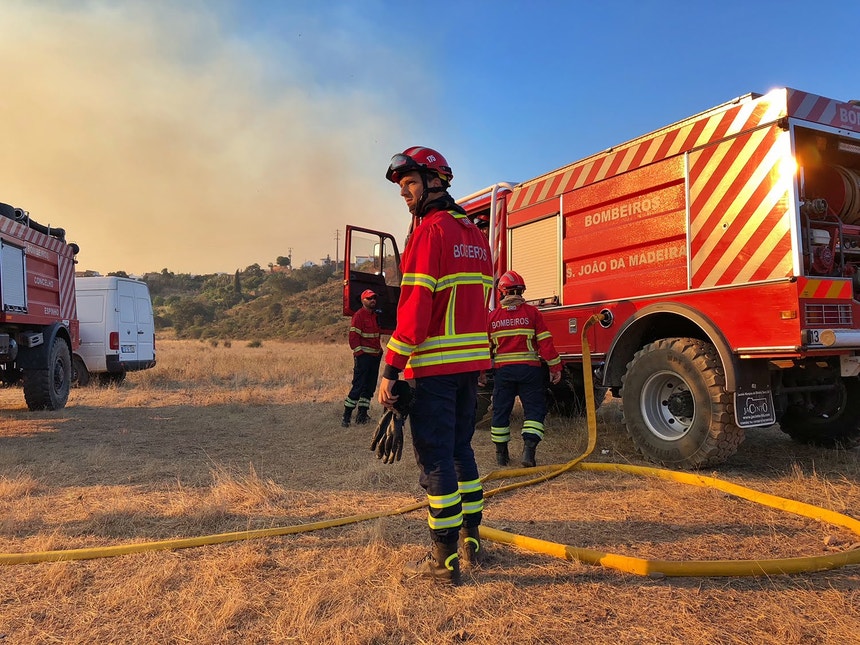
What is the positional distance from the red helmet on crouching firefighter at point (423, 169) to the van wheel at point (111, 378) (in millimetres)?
11367

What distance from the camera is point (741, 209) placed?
4574 millimetres

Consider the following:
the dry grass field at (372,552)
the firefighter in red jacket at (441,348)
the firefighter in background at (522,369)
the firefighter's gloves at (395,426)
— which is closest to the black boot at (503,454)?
the firefighter in background at (522,369)

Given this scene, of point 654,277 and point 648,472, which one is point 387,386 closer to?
point 648,472

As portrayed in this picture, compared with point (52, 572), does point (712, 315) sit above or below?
above

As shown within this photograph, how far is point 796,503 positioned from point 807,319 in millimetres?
1298

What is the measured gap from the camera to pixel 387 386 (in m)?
2.72

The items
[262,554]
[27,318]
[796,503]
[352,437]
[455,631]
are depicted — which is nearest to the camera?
[455,631]

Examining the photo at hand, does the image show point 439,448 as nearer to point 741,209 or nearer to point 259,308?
point 741,209

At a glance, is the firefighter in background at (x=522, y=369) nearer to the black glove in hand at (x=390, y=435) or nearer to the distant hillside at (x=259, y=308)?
the black glove in hand at (x=390, y=435)

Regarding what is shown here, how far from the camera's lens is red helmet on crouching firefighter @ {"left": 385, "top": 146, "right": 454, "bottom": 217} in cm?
296

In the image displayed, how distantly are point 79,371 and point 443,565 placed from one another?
1170 cm

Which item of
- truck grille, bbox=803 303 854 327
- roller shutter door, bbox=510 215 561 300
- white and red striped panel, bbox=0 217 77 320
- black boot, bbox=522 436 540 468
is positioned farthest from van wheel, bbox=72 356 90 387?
truck grille, bbox=803 303 854 327

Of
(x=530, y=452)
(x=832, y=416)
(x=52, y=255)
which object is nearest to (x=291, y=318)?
(x=52, y=255)

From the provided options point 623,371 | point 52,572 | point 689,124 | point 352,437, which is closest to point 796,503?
point 623,371
